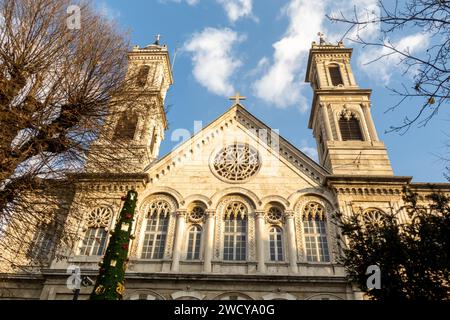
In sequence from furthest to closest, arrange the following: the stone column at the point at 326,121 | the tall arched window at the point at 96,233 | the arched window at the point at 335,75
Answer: the arched window at the point at 335,75
the stone column at the point at 326,121
the tall arched window at the point at 96,233

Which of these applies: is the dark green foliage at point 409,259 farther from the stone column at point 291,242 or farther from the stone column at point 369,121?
the stone column at point 369,121

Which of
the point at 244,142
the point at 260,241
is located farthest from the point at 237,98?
the point at 260,241

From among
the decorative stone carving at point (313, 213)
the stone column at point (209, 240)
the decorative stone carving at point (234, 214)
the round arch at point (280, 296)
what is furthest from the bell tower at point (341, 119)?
the round arch at point (280, 296)

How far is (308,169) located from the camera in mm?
20547

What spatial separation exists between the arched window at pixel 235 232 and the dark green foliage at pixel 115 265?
18.9 feet

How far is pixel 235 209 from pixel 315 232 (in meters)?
4.64

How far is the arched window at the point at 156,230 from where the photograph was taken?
1783 centimetres

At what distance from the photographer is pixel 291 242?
1764 centimetres

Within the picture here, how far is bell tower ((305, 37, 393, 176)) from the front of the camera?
21469mm

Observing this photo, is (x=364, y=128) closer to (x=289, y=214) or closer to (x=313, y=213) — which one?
(x=313, y=213)

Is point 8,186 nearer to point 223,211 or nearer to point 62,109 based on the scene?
point 62,109

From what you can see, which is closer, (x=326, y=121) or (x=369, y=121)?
(x=369, y=121)

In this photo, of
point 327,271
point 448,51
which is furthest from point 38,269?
point 448,51

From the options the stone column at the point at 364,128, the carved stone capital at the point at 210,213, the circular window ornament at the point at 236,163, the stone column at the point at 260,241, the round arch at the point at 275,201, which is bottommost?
the stone column at the point at 260,241
